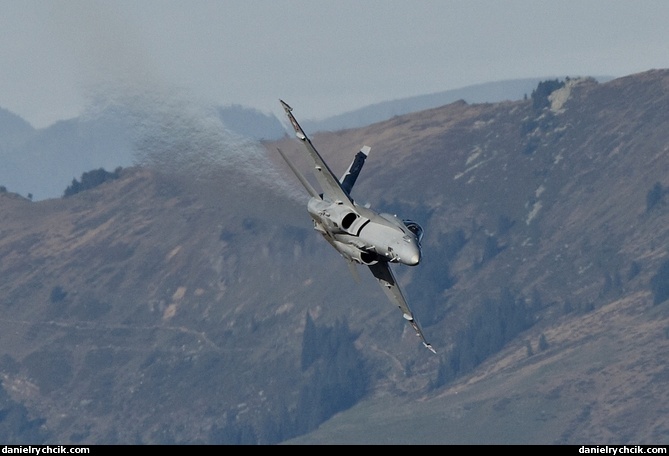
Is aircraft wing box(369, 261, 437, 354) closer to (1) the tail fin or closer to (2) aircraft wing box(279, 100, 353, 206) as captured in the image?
(2) aircraft wing box(279, 100, 353, 206)

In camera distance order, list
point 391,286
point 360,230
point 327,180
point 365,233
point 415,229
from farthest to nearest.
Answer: point 391,286 < point 327,180 < point 415,229 < point 360,230 < point 365,233

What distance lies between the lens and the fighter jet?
286 ft

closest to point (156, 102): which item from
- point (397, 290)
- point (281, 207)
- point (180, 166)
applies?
point (180, 166)

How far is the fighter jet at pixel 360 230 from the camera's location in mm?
87188

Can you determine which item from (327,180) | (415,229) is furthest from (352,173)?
(415,229)

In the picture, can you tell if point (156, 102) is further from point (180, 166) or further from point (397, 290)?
point (397, 290)

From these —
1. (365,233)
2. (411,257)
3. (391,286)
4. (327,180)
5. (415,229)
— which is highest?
(327,180)

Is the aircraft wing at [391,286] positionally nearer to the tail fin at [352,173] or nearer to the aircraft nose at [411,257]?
the tail fin at [352,173]

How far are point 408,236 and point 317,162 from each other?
8.00 m

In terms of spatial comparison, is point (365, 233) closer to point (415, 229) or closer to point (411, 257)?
point (415, 229)

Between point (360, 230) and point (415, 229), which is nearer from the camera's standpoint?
point (360, 230)

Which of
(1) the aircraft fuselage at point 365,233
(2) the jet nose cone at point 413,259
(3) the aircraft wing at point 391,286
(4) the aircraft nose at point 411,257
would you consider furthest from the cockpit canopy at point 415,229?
(2) the jet nose cone at point 413,259

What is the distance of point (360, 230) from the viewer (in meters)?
89.6

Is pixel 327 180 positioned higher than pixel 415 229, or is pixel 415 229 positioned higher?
pixel 327 180
